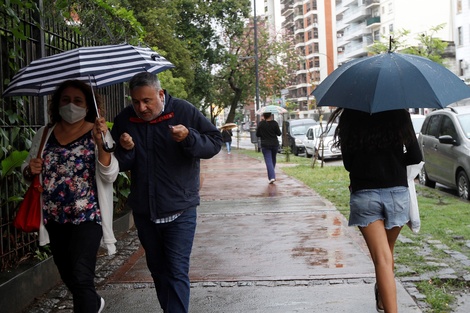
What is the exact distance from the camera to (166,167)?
13.4ft

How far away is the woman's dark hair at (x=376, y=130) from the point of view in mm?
4141

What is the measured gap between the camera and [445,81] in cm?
407

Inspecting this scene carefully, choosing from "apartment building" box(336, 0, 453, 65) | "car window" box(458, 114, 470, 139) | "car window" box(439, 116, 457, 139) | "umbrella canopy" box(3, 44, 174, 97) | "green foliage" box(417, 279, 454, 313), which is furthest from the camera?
"apartment building" box(336, 0, 453, 65)

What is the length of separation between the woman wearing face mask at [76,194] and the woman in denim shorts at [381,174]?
59.8 inches

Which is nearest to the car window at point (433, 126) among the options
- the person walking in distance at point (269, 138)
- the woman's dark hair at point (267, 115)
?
the person walking in distance at point (269, 138)

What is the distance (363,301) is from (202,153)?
1909 millimetres

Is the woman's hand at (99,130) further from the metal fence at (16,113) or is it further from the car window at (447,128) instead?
the car window at (447,128)

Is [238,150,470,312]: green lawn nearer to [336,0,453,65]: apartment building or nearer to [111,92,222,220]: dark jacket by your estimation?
[111,92,222,220]: dark jacket

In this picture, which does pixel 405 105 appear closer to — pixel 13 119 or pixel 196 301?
pixel 196 301

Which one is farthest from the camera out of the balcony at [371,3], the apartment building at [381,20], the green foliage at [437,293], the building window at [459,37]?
the balcony at [371,3]

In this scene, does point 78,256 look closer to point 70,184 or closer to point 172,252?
point 70,184

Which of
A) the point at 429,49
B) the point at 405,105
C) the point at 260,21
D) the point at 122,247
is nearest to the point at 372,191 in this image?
the point at 405,105

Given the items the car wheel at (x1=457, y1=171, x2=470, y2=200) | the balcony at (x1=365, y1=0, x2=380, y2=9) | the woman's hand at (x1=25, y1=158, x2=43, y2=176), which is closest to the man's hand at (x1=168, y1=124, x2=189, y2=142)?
the woman's hand at (x1=25, y1=158, x2=43, y2=176)

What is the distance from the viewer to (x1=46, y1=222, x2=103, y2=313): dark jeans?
155 inches
